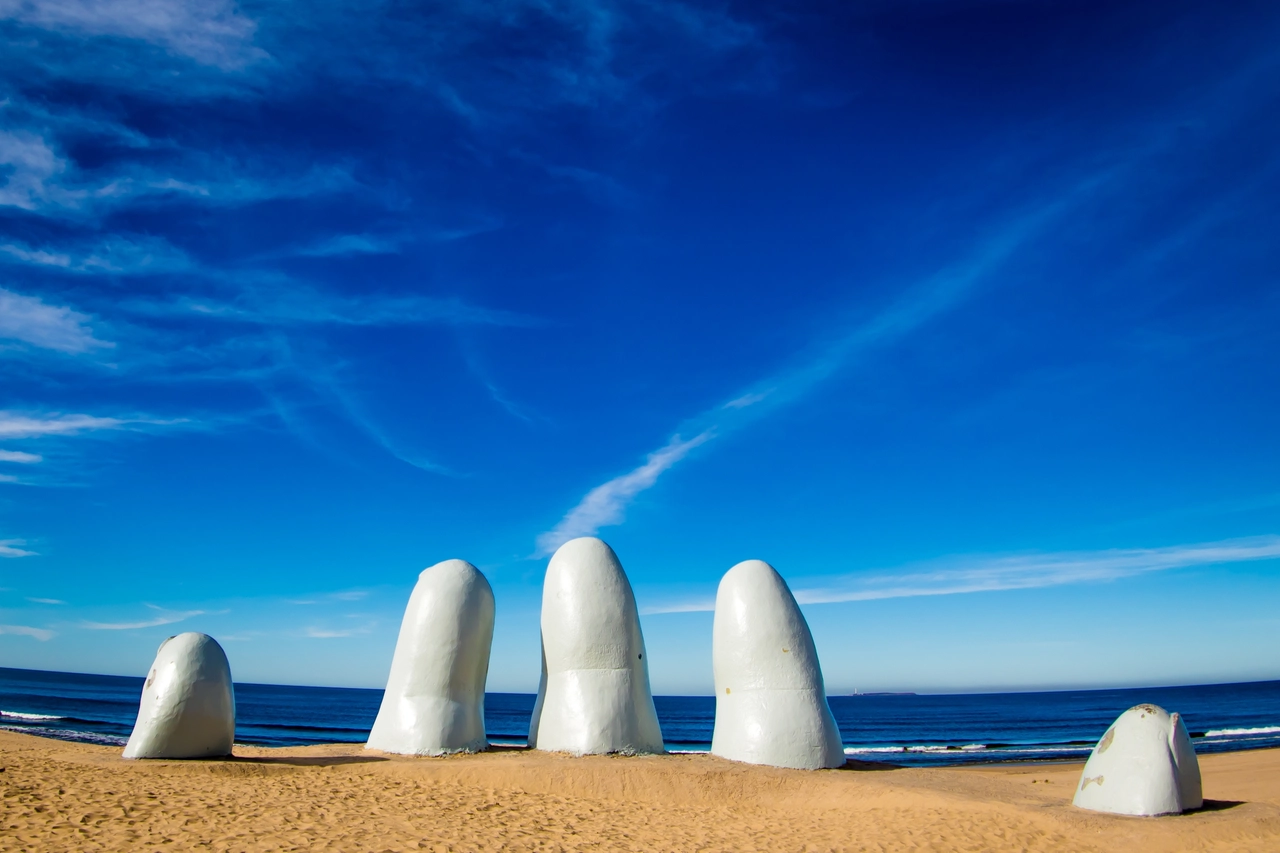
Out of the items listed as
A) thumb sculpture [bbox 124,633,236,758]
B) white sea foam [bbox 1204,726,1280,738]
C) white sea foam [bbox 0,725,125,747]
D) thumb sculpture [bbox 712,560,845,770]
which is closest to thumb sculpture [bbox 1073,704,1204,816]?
thumb sculpture [bbox 712,560,845,770]

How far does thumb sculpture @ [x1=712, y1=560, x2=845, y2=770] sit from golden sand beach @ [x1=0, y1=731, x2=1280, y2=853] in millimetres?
498

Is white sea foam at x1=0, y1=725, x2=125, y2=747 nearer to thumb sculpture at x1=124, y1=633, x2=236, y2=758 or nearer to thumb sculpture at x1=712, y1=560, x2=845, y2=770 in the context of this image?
thumb sculpture at x1=124, y1=633, x2=236, y2=758

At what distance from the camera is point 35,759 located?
11.8 metres

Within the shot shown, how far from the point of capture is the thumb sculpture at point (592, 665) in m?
12.5

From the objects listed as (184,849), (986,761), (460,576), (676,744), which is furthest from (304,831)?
(676,744)

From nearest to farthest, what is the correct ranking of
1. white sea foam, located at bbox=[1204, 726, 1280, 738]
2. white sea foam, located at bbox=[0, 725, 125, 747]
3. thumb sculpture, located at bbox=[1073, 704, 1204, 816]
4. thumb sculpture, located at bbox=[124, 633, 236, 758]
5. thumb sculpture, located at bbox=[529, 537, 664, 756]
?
thumb sculpture, located at bbox=[1073, 704, 1204, 816]
thumb sculpture, located at bbox=[124, 633, 236, 758]
thumb sculpture, located at bbox=[529, 537, 664, 756]
white sea foam, located at bbox=[0, 725, 125, 747]
white sea foam, located at bbox=[1204, 726, 1280, 738]

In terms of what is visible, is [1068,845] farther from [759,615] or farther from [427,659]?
[427,659]

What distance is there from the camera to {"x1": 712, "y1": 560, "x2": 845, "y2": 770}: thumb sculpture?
12.2m

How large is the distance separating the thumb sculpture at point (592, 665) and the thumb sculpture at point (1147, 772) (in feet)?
20.0

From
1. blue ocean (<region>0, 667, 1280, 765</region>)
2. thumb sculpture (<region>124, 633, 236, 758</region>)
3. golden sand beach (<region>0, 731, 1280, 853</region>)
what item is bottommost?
blue ocean (<region>0, 667, 1280, 765</region>)

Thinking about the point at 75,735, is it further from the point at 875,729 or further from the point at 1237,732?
the point at 1237,732

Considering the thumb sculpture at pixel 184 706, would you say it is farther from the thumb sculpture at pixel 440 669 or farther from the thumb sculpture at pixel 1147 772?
the thumb sculpture at pixel 1147 772

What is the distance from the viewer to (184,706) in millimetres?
11352

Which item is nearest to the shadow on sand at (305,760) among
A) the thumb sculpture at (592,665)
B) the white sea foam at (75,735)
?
the thumb sculpture at (592,665)
